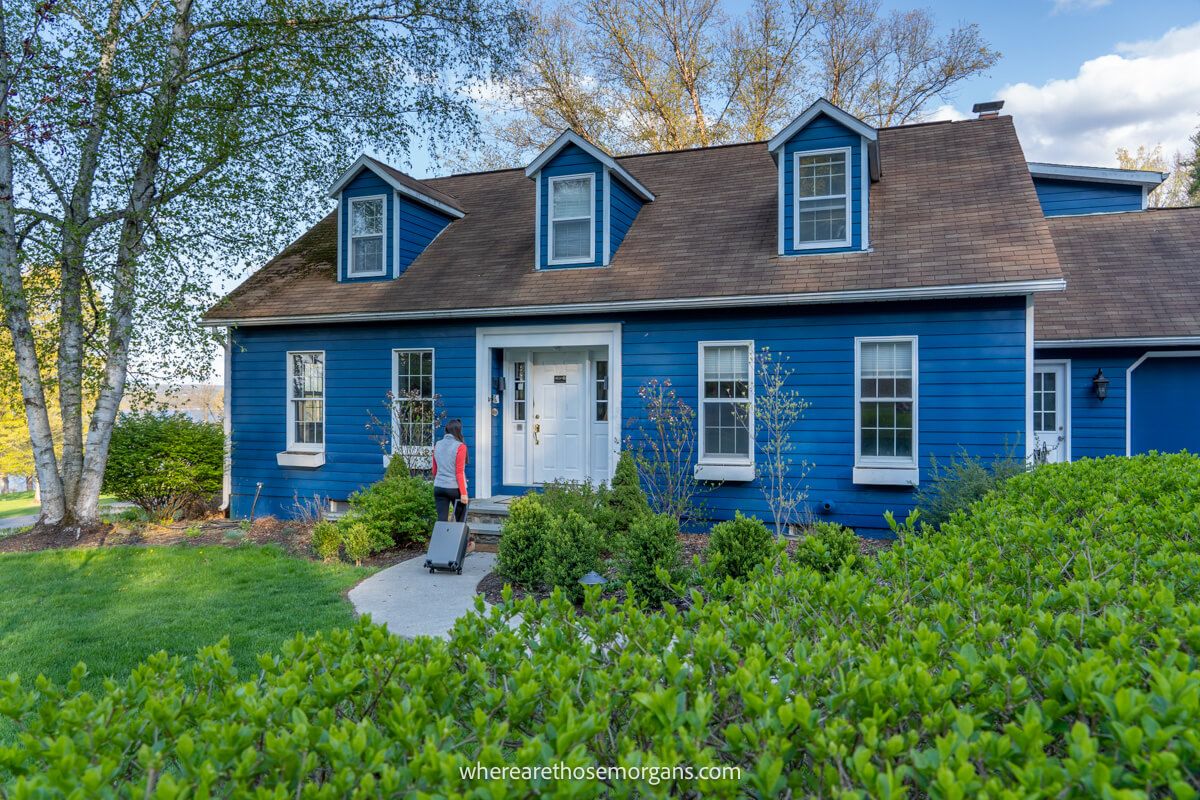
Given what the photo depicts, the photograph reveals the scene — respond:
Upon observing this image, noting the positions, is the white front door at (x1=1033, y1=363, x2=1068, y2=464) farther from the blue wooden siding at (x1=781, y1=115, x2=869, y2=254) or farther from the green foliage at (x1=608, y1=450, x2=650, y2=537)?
the green foliage at (x1=608, y1=450, x2=650, y2=537)

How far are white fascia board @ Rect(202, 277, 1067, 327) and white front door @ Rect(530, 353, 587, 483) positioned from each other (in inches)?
40.7

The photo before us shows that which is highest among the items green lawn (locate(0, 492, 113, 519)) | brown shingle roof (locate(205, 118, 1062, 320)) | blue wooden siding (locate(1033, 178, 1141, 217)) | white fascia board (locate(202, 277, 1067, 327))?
blue wooden siding (locate(1033, 178, 1141, 217))

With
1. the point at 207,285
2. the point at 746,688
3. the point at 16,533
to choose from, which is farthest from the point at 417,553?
the point at 746,688

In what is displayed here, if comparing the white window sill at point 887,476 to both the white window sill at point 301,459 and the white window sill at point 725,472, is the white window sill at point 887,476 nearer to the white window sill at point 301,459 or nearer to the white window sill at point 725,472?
the white window sill at point 725,472

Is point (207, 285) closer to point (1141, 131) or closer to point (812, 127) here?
point (812, 127)

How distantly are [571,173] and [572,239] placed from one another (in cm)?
99

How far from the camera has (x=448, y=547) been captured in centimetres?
793

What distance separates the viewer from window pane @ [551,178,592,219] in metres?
11.2

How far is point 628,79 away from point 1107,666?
21.9 meters

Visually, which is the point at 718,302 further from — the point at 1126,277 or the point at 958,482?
the point at 1126,277

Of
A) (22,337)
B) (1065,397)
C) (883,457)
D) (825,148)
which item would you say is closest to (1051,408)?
(1065,397)

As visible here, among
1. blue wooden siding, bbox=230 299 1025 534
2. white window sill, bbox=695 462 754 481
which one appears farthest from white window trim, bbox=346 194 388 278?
white window sill, bbox=695 462 754 481

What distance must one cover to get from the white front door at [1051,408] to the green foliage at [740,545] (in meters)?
7.33

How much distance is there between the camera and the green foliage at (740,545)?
6312mm
